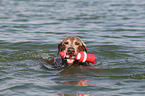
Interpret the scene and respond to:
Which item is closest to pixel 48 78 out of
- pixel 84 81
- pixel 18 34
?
pixel 84 81

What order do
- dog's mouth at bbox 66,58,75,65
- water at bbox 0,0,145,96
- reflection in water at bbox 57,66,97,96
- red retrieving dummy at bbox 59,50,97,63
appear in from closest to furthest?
1. water at bbox 0,0,145,96
2. reflection in water at bbox 57,66,97,96
3. red retrieving dummy at bbox 59,50,97,63
4. dog's mouth at bbox 66,58,75,65

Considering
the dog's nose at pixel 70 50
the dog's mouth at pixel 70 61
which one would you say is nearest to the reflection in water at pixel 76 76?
the dog's mouth at pixel 70 61

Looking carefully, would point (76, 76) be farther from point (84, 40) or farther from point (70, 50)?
point (84, 40)

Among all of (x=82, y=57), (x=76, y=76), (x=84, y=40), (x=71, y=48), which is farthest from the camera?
(x=84, y=40)

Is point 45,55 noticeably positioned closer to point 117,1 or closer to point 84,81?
point 84,81

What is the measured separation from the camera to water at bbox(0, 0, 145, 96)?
240 inches

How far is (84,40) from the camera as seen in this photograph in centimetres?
1201

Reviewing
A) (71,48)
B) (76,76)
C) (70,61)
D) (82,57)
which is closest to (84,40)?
(70,61)

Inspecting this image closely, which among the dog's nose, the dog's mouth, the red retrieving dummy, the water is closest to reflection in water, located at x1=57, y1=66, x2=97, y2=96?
the water

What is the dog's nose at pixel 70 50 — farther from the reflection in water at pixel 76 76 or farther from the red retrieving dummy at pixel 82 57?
the reflection in water at pixel 76 76

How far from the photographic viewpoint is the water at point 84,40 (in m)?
6.10

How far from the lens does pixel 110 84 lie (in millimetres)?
6293

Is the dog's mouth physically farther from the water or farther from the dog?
the water

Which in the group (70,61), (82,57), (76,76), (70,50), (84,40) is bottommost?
(76,76)
